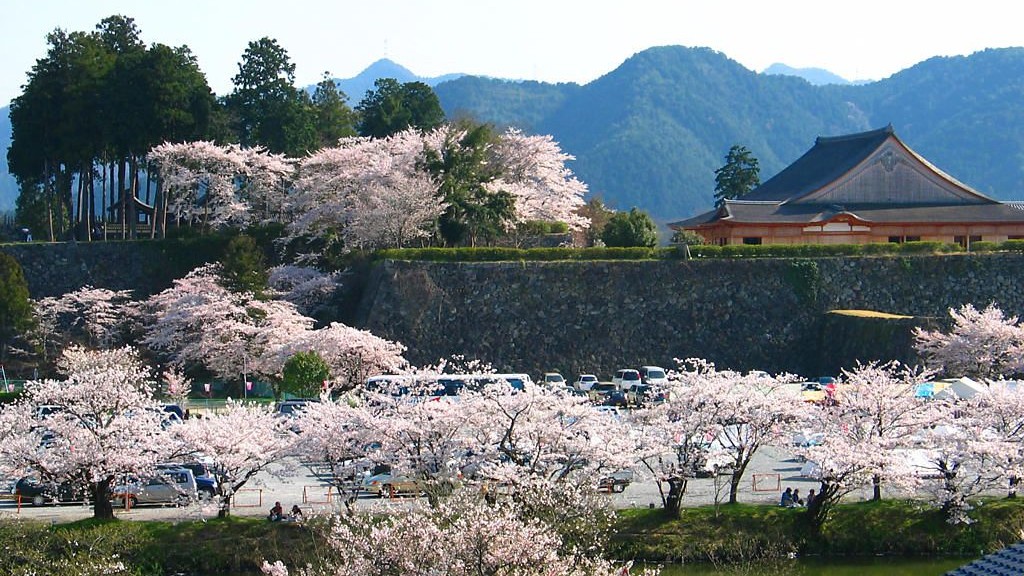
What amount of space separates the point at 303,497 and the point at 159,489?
2.52 metres

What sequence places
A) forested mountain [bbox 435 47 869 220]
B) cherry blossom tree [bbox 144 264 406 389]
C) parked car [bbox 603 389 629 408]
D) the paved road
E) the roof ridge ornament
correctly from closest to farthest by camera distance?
the paved road
parked car [bbox 603 389 629 408]
cherry blossom tree [bbox 144 264 406 389]
the roof ridge ornament
forested mountain [bbox 435 47 869 220]

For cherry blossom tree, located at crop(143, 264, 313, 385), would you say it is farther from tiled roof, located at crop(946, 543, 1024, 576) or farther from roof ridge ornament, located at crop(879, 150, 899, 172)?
tiled roof, located at crop(946, 543, 1024, 576)

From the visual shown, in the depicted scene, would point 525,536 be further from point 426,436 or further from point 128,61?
point 128,61

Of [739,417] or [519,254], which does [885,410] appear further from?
[519,254]

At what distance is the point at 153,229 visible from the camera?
1634 inches

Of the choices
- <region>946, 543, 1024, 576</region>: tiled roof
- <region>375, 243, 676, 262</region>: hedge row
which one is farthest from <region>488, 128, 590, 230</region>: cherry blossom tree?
<region>946, 543, 1024, 576</region>: tiled roof

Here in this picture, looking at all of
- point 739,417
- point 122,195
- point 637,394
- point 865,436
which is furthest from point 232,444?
point 122,195

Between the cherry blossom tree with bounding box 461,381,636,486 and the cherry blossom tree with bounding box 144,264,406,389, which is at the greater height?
the cherry blossom tree with bounding box 144,264,406,389

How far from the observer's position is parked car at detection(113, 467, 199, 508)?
66.1 ft

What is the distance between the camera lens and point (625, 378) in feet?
101

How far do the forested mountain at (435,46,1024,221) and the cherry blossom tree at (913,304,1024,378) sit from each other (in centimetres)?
7410

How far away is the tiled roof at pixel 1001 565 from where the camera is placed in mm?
8844

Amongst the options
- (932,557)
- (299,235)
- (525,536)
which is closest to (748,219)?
(299,235)

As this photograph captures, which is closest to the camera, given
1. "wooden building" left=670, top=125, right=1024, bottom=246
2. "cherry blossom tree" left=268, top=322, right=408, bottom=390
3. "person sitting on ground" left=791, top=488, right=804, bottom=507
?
"person sitting on ground" left=791, top=488, right=804, bottom=507
